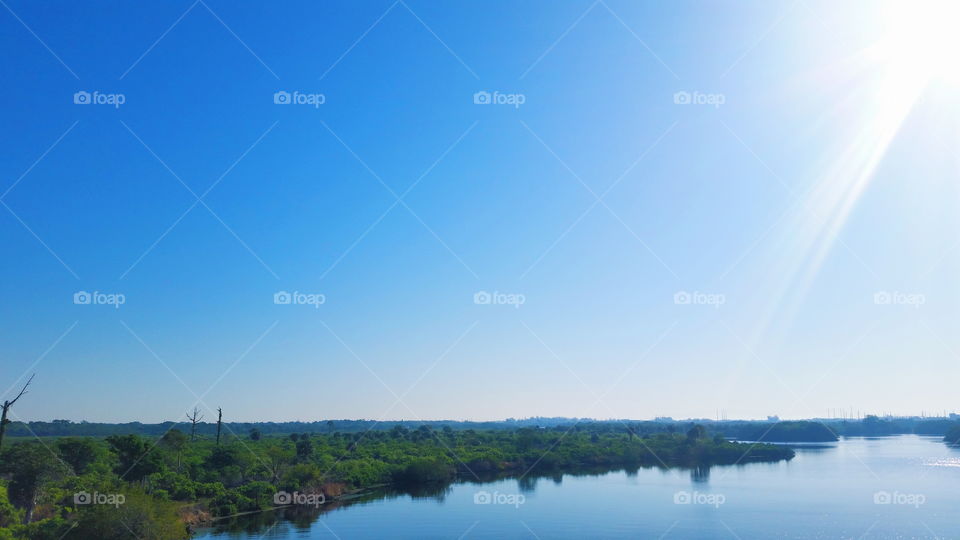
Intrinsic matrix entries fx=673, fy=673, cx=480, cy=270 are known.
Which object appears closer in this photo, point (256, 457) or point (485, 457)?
point (256, 457)

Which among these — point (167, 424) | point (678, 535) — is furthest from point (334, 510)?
point (167, 424)

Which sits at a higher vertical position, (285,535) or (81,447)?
(81,447)

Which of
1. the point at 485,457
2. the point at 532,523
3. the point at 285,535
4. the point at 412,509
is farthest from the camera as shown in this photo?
the point at 485,457

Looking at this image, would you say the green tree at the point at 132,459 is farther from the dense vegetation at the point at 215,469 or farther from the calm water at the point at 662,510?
the calm water at the point at 662,510

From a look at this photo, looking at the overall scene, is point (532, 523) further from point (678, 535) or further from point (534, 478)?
point (534, 478)
